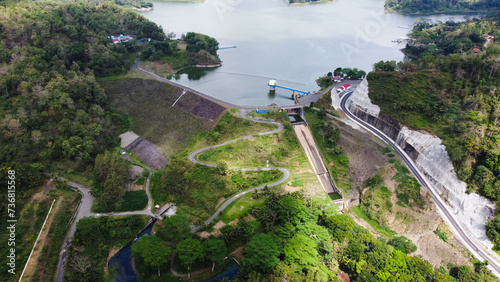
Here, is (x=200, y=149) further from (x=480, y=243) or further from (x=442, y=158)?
(x=480, y=243)

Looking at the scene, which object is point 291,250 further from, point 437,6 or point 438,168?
point 437,6

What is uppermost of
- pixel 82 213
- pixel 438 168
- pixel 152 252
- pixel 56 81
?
pixel 56 81

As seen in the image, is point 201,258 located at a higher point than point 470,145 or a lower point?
lower

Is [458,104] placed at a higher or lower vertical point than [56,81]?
higher

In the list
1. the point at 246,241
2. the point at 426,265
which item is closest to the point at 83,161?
the point at 246,241

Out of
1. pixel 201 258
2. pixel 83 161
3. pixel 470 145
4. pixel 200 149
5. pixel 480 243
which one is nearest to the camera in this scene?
pixel 201 258

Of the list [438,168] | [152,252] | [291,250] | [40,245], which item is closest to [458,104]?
[438,168]
